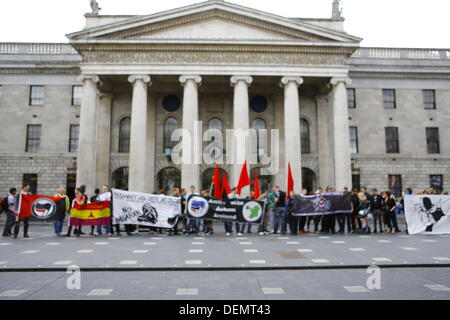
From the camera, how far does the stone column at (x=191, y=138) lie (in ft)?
83.3

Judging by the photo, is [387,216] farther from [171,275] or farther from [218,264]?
[171,275]

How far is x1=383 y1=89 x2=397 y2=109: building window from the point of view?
31.9 m

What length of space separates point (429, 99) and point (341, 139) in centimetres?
1170

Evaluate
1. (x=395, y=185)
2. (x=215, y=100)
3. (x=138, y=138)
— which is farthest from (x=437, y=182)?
(x=138, y=138)

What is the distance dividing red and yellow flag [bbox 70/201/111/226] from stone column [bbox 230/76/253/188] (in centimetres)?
1152

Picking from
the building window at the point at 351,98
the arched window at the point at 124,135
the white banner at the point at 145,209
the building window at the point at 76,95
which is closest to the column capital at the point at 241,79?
the arched window at the point at 124,135

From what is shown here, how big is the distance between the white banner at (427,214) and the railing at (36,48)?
91.0 ft

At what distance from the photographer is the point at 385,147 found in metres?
31.3

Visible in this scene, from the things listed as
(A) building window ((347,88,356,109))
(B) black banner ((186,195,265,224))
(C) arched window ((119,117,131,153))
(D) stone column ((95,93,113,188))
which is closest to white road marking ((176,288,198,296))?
(B) black banner ((186,195,265,224))

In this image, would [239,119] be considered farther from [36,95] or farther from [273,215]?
[36,95]

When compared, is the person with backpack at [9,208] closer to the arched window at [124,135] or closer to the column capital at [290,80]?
the arched window at [124,135]

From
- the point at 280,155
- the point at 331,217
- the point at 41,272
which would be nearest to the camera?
the point at 41,272

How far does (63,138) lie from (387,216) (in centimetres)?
2485
